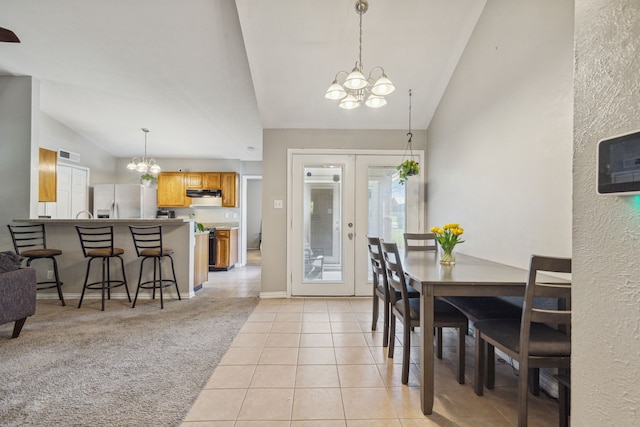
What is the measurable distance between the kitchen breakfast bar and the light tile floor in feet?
5.27

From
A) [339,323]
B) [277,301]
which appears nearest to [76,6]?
[277,301]

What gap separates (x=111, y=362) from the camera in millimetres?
2373

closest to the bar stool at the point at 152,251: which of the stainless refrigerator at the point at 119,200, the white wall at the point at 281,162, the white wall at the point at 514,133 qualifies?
the white wall at the point at 281,162

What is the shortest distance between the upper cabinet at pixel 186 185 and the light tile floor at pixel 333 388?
4.13 meters

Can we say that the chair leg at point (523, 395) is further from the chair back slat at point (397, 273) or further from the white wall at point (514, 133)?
the white wall at point (514, 133)

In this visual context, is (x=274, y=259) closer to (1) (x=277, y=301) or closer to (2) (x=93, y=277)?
(1) (x=277, y=301)

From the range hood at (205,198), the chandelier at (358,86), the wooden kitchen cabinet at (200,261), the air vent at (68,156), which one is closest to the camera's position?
the chandelier at (358,86)

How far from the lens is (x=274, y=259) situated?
166 inches

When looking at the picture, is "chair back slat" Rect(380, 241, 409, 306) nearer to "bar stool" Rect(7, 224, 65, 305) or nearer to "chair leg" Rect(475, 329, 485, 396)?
"chair leg" Rect(475, 329, 485, 396)

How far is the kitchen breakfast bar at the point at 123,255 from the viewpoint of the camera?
4.07m

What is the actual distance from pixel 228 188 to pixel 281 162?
9.44 ft

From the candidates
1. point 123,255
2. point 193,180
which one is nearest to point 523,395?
point 123,255

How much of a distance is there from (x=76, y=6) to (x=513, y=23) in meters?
3.83

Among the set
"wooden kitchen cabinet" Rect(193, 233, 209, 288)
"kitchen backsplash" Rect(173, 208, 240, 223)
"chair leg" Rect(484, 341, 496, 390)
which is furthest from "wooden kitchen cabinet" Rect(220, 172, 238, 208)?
"chair leg" Rect(484, 341, 496, 390)
